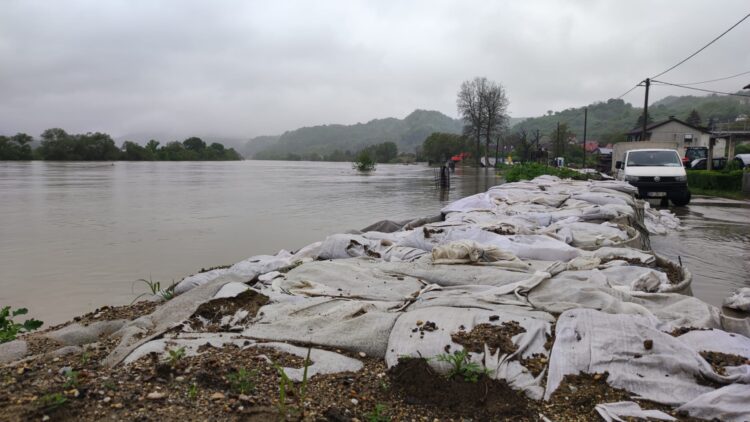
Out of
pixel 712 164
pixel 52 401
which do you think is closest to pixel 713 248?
pixel 52 401

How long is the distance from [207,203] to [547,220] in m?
13.0

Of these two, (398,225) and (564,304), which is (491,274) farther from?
(398,225)

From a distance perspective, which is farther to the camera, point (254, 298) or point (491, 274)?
point (491, 274)

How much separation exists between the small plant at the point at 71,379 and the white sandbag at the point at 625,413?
2489 millimetres

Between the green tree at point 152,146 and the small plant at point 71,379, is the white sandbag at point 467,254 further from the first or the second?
the green tree at point 152,146

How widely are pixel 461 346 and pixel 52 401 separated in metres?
2.03

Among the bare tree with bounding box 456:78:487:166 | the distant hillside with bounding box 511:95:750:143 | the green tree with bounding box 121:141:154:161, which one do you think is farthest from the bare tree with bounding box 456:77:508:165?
the green tree with bounding box 121:141:154:161

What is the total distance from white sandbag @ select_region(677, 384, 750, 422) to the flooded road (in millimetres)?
3158

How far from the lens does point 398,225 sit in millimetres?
8906

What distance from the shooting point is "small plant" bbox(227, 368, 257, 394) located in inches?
95.7

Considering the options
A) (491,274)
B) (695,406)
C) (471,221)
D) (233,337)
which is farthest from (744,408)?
(471,221)

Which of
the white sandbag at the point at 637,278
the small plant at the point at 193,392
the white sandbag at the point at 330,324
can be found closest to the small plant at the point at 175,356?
the small plant at the point at 193,392

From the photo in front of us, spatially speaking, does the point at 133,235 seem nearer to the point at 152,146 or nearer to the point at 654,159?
the point at 654,159

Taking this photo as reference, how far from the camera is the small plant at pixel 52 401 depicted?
7.06ft
